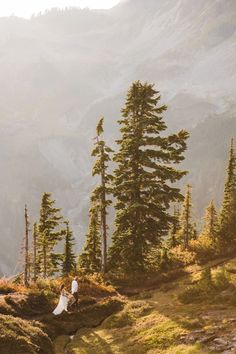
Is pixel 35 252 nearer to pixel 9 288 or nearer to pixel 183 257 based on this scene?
pixel 183 257

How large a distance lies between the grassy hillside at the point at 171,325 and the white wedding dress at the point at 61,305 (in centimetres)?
196

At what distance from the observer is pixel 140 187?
34.1 metres

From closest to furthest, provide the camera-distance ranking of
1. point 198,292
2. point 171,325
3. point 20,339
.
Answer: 1. point 20,339
2. point 171,325
3. point 198,292

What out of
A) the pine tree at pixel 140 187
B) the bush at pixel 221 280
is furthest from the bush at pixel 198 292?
the pine tree at pixel 140 187

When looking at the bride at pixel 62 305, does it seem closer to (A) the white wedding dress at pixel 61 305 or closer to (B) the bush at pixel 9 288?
(A) the white wedding dress at pixel 61 305

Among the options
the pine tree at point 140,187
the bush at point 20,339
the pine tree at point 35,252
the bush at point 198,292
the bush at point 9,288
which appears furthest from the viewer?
the pine tree at point 35,252

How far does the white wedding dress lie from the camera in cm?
2209

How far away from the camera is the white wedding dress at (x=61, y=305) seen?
72.5 feet

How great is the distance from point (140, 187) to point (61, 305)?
542 inches

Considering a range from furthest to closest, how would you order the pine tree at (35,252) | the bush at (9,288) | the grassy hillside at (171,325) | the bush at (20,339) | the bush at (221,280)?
the pine tree at (35,252) → the bush at (9,288) → the bush at (221,280) → the grassy hillside at (171,325) → the bush at (20,339)

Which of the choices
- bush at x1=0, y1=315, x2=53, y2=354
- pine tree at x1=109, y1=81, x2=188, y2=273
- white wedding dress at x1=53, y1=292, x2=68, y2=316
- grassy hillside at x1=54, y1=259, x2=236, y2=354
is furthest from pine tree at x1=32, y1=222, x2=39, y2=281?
bush at x1=0, y1=315, x2=53, y2=354

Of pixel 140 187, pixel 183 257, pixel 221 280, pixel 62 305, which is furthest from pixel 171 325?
pixel 140 187

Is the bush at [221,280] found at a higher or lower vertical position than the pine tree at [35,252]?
lower

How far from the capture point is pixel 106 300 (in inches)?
973
